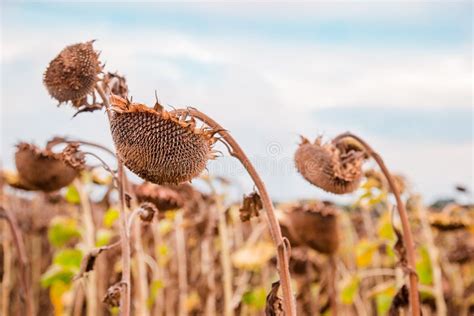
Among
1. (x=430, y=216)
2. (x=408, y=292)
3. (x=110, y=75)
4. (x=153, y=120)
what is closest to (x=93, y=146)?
(x=110, y=75)

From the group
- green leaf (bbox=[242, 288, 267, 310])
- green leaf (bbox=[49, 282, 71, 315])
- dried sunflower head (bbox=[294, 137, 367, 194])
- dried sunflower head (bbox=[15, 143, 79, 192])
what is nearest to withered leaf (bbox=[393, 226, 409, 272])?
dried sunflower head (bbox=[294, 137, 367, 194])

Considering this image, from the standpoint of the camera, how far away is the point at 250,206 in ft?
7.26

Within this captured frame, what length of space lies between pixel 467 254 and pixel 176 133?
5.00m

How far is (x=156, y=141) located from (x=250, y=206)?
58 cm

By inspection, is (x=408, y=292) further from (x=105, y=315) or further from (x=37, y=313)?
(x=37, y=313)

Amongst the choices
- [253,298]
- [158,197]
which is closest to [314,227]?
[253,298]

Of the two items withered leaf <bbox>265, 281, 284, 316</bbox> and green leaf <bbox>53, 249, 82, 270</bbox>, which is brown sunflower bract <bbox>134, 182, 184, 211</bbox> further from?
withered leaf <bbox>265, 281, 284, 316</bbox>

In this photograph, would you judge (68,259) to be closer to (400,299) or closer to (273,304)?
(400,299)

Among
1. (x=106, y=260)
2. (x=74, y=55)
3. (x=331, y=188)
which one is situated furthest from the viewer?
(x=106, y=260)

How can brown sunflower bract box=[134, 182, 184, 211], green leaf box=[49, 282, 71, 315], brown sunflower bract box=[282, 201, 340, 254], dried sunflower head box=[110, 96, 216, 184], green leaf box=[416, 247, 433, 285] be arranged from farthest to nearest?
1. green leaf box=[49, 282, 71, 315]
2. green leaf box=[416, 247, 433, 285]
3. brown sunflower bract box=[282, 201, 340, 254]
4. brown sunflower bract box=[134, 182, 184, 211]
5. dried sunflower head box=[110, 96, 216, 184]

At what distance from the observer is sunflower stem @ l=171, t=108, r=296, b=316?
1.81m

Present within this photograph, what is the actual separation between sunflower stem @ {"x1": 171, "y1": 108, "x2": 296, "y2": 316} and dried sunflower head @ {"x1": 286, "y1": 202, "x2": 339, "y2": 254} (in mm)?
2447

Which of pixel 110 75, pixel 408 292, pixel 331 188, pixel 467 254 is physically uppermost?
pixel 110 75

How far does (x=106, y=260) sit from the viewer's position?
510 cm
